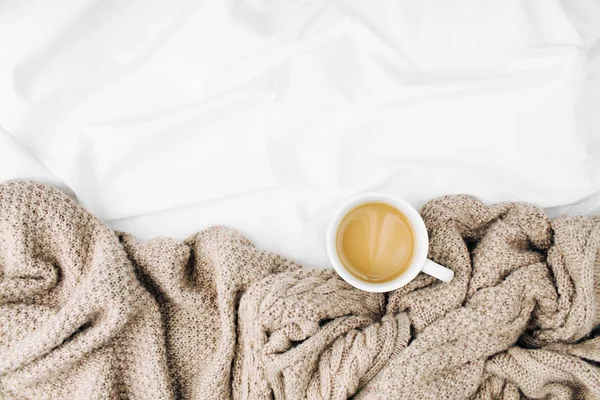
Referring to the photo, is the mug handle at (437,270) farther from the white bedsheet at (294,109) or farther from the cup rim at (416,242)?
the white bedsheet at (294,109)

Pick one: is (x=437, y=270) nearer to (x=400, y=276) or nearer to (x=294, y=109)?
(x=400, y=276)

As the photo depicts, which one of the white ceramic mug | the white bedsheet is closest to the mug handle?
the white ceramic mug

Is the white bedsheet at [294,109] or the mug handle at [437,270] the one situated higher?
the white bedsheet at [294,109]

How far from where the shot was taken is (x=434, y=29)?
2.67 ft

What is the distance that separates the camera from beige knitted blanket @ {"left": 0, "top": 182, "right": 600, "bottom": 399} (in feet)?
2.36

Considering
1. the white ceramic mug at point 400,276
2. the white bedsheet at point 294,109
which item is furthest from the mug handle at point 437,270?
the white bedsheet at point 294,109

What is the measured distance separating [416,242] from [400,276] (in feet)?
0.19

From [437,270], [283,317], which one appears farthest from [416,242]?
[283,317]

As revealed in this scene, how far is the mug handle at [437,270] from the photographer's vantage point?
71 centimetres

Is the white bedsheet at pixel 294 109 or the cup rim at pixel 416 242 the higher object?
the white bedsheet at pixel 294 109

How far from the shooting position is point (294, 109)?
813 mm

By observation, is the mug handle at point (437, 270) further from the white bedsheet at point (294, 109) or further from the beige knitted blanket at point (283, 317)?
the white bedsheet at point (294, 109)

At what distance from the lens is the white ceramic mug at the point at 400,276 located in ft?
2.33

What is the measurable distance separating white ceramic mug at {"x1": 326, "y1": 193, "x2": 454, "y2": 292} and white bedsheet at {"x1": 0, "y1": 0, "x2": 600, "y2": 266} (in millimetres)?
83
